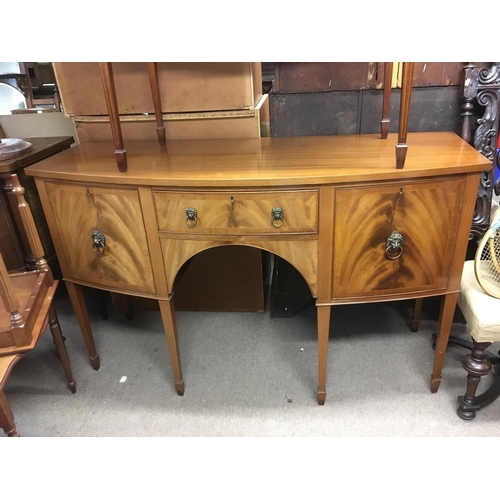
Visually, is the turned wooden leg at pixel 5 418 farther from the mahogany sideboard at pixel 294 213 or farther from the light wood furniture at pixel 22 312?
the mahogany sideboard at pixel 294 213

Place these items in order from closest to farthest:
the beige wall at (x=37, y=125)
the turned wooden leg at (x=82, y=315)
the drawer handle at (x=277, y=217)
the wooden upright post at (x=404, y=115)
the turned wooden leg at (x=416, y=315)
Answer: the wooden upright post at (x=404, y=115), the drawer handle at (x=277, y=217), the turned wooden leg at (x=82, y=315), the turned wooden leg at (x=416, y=315), the beige wall at (x=37, y=125)

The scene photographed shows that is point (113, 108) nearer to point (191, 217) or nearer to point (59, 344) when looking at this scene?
point (191, 217)

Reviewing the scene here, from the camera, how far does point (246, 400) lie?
142cm

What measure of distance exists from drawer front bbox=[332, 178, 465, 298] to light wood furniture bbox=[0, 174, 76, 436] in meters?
0.82

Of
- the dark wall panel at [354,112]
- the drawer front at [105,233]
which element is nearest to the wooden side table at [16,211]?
the drawer front at [105,233]

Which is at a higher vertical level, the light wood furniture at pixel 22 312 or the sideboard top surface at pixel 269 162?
the sideboard top surface at pixel 269 162

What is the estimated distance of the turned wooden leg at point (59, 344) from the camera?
141cm

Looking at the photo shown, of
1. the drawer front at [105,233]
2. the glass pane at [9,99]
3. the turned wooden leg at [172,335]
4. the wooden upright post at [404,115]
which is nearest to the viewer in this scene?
the wooden upright post at [404,115]

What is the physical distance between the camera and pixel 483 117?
1438mm

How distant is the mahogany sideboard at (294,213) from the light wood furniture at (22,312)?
9 cm

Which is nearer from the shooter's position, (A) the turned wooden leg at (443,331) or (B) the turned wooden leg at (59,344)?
(A) the turned wooden leg at (443,331)

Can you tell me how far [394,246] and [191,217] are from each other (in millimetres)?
546

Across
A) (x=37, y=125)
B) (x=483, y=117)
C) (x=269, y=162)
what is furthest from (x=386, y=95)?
(x=37, y=125)

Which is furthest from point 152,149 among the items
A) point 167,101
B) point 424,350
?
point 424,350
